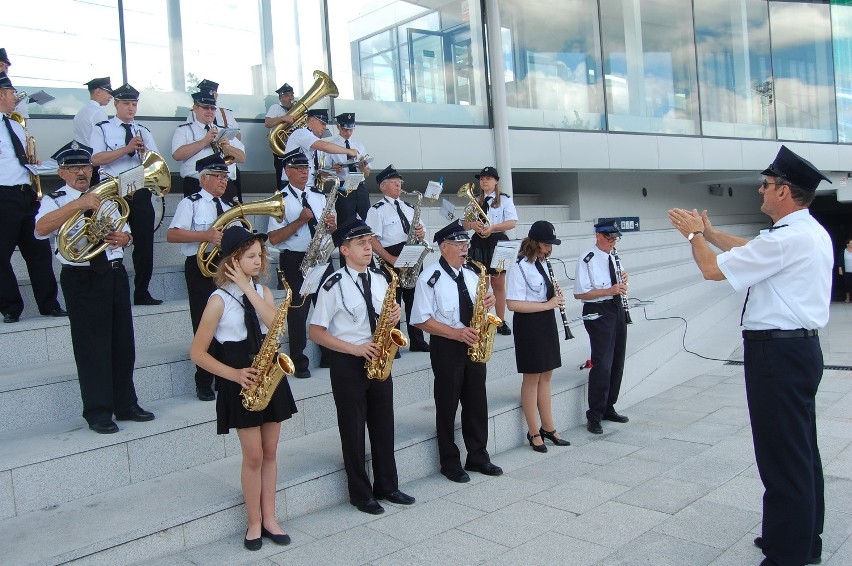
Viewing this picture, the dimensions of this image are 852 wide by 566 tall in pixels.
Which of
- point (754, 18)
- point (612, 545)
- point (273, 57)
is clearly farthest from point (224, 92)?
point (754, 18)

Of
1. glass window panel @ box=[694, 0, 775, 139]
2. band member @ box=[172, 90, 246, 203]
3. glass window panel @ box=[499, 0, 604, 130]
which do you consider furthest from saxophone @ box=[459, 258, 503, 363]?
glass window panel @ box=[694, 0, 775, 139]

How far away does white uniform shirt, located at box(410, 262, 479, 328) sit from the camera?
18.3 ft

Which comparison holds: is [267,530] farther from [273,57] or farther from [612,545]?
[273,57]

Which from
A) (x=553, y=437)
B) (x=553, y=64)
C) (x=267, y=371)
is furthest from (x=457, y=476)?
(x=553, y=64)

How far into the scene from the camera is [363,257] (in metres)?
4.97

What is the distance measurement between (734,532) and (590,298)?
9.01ft

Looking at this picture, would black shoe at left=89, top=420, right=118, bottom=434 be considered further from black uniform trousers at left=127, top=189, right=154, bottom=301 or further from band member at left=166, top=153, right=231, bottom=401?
black uniform trousers at left=127, top=189, right=154, bottom=301

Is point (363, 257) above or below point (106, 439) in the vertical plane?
above

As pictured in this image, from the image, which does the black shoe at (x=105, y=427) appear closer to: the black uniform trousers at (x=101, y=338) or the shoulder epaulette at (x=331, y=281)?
the black uniform trousers at (x=101, y=338)

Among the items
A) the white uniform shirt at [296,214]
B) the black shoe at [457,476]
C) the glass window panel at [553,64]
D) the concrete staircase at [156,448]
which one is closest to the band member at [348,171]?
the white uniform shirt at [296,214]

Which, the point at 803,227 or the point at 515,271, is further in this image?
the point at 515,271

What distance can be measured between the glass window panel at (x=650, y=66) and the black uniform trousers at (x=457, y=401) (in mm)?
10807

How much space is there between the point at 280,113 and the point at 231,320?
556 cm

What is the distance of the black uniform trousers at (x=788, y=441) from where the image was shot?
3.87 m
